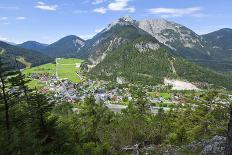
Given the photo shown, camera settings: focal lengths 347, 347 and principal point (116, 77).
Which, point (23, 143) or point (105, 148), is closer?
point (23, 143)

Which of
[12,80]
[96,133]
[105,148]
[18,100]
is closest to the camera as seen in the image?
[18,100]

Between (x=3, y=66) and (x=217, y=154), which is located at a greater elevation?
(x=3, y=66)

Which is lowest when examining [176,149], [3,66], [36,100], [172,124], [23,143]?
[172,124]

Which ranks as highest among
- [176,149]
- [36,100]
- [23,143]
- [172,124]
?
[36,100]

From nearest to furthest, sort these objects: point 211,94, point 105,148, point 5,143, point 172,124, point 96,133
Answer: point 5,143 < point 105,148 < point 211,94 < point 96,133 < point 172,124

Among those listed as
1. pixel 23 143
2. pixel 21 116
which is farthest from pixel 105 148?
pixel 23 143

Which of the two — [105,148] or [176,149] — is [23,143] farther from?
[105,148]

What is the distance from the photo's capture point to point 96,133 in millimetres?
83812

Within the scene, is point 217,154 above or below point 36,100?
below

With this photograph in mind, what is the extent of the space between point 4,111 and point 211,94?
4438cm

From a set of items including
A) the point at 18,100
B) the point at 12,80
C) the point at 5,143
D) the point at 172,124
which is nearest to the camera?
the point at 5,143

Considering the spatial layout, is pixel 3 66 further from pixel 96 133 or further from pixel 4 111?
pixel 96 133

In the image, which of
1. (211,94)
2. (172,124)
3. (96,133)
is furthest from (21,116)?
(172,124)

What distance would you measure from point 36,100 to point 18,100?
2.05 metres
